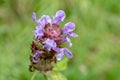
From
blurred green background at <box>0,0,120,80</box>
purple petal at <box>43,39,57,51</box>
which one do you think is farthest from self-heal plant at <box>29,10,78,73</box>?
blurred green background at <box>0,0,120,80</box>

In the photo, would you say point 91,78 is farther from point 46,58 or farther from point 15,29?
point 46,58

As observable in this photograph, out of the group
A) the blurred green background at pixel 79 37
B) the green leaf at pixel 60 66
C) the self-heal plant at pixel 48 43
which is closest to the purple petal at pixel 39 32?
the self-heal plant at pixel 48 43

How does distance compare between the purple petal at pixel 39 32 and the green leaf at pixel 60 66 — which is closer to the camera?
the purple petal at pixel 39 32

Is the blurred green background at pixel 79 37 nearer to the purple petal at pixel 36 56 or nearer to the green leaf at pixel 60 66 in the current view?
the green leaf at pixel 60 66

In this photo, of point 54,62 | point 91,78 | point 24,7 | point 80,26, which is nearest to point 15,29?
point 24,7

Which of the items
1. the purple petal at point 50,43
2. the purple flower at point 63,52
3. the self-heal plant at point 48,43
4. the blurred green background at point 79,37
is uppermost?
the blurred green background at point 79,37

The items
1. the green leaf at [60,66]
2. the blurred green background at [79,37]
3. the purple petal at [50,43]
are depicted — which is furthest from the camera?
the blurred green background at [79,37]

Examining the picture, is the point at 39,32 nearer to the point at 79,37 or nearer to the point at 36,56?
the point at 36,56

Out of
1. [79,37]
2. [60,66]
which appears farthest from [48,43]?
[79,37]

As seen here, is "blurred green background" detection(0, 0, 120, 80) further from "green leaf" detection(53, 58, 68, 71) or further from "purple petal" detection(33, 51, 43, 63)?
"purple petal" detection(33, 51, 43, 63)
